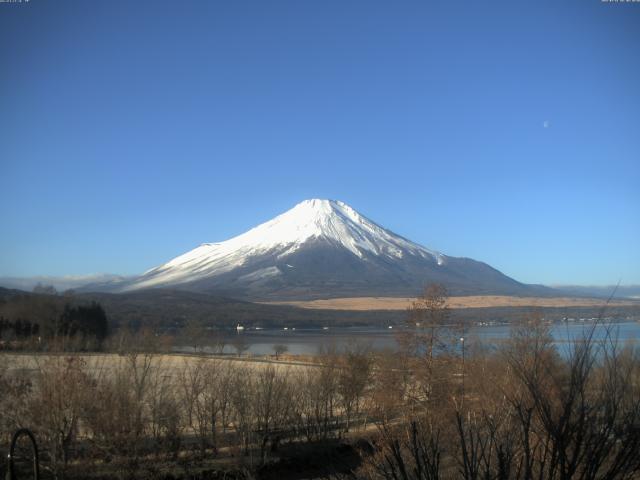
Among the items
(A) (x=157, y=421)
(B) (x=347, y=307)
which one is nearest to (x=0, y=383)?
(A) (x=157, y=421)

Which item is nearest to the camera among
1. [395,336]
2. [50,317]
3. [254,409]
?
[254,409]

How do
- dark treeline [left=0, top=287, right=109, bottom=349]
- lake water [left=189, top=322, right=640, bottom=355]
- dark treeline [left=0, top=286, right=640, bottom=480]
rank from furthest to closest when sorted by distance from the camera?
1. dark treeline [left=0, top=287, right=109, bottom=349]
2. dark treeline [left=0, top=286, right=640, bottom=480]
3. lake water [left=189, top=322, right=640, bottom=355]

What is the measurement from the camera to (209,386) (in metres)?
20.1

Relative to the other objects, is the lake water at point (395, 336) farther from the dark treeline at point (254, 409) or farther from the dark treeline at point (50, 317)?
the dark treeline at point (50, 317)

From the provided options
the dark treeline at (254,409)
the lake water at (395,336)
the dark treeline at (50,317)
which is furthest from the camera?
the dark treeline at (50,317)

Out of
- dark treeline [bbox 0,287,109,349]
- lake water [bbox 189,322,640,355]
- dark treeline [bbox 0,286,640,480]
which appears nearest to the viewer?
lake water [bbox 189,322,640,355]

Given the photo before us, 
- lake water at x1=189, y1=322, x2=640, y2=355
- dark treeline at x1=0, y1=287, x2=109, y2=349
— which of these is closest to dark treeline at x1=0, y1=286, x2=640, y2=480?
lake water at x1=189, y1=322, x2=640, y2=355

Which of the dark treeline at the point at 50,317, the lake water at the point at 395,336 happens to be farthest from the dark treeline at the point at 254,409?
the dark treeline at the point at 50,317

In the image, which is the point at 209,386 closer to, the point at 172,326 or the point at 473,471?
the point at 473,471

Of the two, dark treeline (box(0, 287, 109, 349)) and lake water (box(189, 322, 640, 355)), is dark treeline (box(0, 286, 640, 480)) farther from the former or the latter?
dark treeline (box(0, 287, 109, 349))

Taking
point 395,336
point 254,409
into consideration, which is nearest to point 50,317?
point 395,336

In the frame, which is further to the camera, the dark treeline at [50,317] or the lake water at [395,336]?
the dark treeline at [50,317]

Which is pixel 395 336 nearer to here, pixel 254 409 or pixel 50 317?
pixel 254 409

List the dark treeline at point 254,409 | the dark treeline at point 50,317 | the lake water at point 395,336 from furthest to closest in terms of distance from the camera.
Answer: the dark treeline at point 50,317, the dark treeline at point 254,409, the lake water at point 395,336
